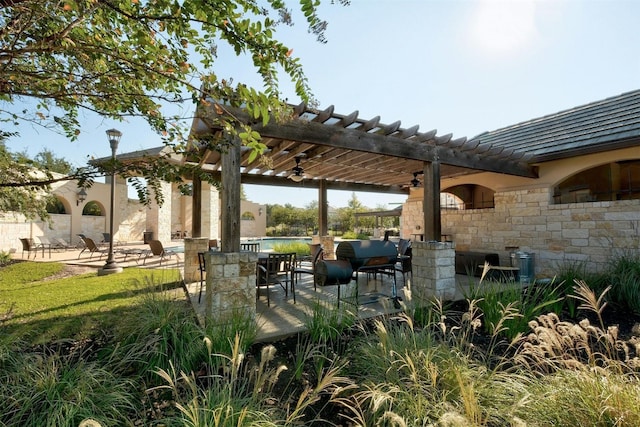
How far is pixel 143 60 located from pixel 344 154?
4875 mm

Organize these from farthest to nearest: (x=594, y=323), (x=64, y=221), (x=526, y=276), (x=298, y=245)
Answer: (x=64, y=221) → (x=298, y=245) → (x=526, y=276) → (x=594, y=323)

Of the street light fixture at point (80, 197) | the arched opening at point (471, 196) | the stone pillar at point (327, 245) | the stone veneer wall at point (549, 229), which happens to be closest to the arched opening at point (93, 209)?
the street light fixture at point (80, 197)

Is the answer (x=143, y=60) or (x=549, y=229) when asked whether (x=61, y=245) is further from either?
(x=549, y=229)

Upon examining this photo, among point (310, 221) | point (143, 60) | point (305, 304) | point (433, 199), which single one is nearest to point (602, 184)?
point (433, 199)

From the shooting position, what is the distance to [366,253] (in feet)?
17.8

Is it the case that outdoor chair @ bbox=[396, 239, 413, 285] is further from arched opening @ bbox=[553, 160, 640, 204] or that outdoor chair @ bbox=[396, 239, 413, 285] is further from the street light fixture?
the street light fixture

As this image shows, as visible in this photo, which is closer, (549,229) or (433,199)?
(433,199)

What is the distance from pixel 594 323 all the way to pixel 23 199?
7.70 m

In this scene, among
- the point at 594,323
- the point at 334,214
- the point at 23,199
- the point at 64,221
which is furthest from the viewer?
the point at 334,214

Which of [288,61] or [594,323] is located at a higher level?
[288,61]

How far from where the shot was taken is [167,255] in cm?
1327

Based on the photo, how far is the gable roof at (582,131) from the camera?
664cm

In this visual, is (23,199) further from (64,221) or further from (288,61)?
(64,221)

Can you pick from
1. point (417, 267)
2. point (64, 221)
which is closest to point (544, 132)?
point (417, 267)
